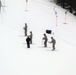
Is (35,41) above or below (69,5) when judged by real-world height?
below

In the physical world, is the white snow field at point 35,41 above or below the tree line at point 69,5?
below

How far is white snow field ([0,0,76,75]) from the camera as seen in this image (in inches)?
1005

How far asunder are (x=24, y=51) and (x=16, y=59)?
99.0 inches

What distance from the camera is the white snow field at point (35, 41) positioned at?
25531 mm

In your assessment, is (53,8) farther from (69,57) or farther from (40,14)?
(69,57)

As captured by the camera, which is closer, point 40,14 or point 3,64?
point 3,64

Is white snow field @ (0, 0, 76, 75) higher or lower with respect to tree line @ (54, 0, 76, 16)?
lower

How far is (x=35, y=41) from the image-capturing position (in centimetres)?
3369

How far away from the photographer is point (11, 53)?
93.1ft

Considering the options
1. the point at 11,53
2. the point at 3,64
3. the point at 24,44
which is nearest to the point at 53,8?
the point at 24,44

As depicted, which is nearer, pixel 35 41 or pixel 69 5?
pixel 35 41

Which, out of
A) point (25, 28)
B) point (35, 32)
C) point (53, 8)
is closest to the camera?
point (25, 28)

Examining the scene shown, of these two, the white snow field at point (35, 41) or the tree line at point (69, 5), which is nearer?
the white snow field at point (35, 41)

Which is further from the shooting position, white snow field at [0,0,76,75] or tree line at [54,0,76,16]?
tree line at [54,0,76,16]
